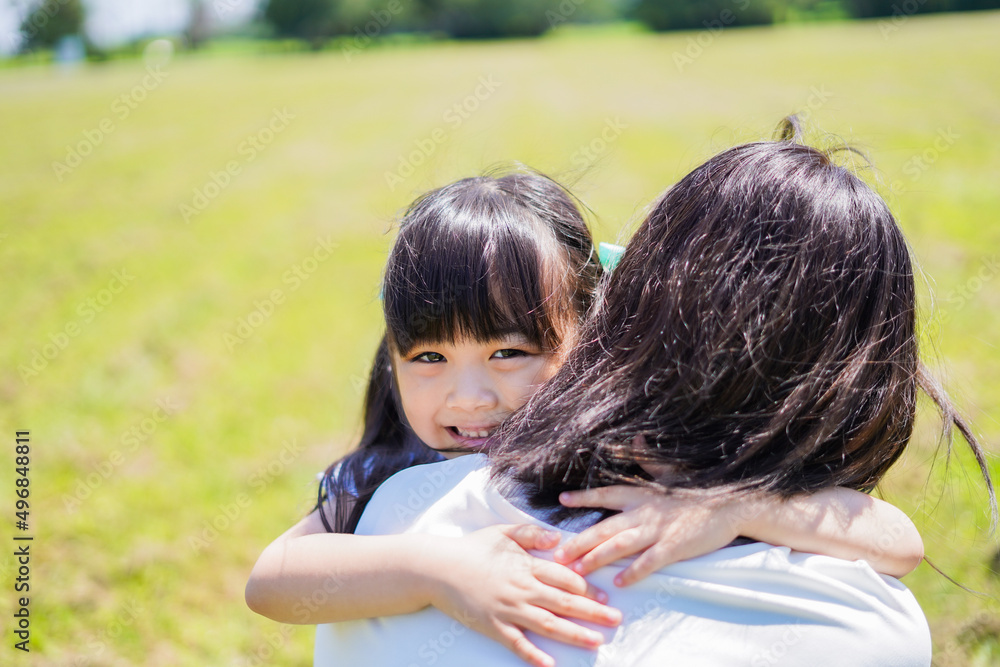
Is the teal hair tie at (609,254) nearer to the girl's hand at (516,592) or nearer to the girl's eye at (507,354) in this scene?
the girl's eye at (507,354)

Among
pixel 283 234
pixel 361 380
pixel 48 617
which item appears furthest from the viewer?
pixel 283 234

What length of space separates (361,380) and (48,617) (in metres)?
2.44

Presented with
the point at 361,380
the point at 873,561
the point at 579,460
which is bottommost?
the point at 361,380

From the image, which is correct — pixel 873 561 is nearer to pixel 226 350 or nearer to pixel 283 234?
pixel 226 350

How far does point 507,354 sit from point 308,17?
58.0m

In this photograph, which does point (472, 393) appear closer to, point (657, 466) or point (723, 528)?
point (657, 466)

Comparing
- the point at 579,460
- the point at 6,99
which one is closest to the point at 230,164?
the point at 579,460

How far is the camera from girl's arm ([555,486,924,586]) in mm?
1128

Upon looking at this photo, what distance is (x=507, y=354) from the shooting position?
162cm

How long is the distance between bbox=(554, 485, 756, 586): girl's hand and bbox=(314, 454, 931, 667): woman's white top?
2cm

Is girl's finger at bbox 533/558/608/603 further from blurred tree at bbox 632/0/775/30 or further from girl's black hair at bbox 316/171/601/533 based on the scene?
blurred tree at bbox 632/0/775/30

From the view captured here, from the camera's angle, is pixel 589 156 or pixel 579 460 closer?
pixel 579 460

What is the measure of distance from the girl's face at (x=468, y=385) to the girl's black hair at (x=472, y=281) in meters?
0.03

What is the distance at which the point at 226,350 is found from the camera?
5.76 metres
